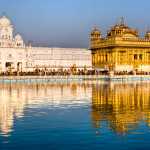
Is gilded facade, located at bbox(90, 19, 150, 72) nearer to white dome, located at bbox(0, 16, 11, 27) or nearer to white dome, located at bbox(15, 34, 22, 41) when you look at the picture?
white dome, located at bbox(0, 16, 11, 27)

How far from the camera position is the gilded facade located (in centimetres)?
5994

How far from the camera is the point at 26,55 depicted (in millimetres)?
74500

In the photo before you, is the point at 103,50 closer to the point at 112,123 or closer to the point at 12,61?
the point at 12,61

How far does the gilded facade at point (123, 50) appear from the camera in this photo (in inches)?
2360

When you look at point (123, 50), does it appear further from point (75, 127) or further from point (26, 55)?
point (75, 127)

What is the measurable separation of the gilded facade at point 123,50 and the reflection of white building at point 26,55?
1248cm

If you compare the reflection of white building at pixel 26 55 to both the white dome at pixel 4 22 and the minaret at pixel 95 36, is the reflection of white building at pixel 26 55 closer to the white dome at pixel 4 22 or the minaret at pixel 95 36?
the white dome at pixel 4 22

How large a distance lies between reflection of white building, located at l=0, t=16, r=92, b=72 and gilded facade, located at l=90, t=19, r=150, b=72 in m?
12.5

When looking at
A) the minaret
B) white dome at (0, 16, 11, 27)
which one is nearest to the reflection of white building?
white dome at (0, 16, 11, 27)

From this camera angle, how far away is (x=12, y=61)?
72.7 m

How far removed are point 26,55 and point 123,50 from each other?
19563mm

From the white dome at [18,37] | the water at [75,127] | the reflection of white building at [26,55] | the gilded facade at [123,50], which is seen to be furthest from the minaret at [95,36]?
the water at [75,127]

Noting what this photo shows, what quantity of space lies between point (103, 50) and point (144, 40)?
5404 millimetres

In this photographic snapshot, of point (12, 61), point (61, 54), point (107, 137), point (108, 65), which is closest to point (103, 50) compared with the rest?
point (108, 65)
